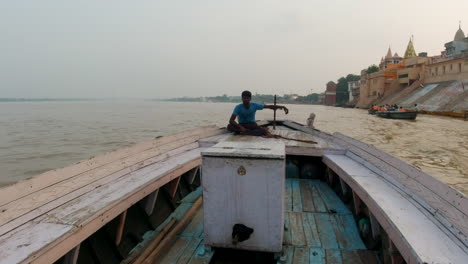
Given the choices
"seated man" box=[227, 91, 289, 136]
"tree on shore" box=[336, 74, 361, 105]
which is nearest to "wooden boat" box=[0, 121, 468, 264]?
"seated man" box=[227, 91, 289, 136]

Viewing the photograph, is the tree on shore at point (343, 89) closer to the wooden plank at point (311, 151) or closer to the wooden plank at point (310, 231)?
the wooden plank at point (311, 151)

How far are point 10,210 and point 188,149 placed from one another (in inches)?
93.1

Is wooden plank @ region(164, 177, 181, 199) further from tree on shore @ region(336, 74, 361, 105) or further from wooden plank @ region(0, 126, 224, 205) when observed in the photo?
tree on shore @ region(336, 74, 361, 105)

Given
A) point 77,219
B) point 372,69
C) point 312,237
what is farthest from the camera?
point 372,69

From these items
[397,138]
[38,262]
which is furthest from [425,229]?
[397,138]

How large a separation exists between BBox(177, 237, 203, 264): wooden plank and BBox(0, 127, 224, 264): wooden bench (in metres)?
0.59

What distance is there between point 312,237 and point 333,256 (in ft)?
1.07

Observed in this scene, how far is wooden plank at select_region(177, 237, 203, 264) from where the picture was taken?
2.24m

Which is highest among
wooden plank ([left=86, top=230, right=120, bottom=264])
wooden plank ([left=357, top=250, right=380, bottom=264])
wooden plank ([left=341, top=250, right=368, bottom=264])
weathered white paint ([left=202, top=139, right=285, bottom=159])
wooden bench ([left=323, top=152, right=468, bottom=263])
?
weathered white paint ([left=202, top=139, right=285, bottom=159])

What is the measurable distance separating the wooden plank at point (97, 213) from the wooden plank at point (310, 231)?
1.50m

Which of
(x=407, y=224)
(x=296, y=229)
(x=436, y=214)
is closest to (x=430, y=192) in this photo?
(x=436, y=214)

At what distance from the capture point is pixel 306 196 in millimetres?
3746

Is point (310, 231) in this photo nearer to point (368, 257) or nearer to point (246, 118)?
point (368, 257)

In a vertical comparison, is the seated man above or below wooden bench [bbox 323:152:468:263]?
above
